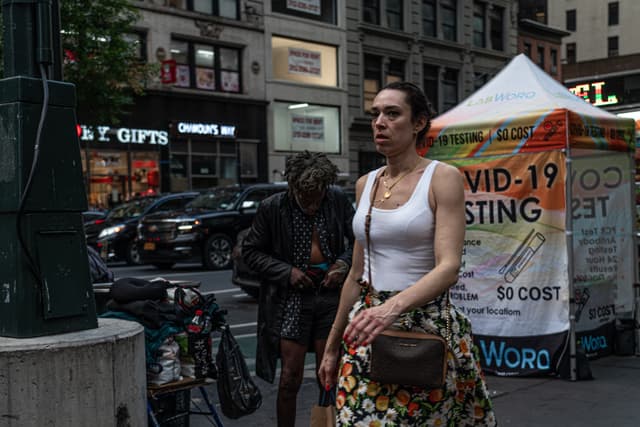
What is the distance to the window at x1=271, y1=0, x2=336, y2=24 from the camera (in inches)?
1312

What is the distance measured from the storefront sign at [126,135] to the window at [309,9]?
7895mm

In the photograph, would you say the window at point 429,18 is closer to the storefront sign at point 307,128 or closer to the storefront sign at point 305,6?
the storefront sign at point 305,6

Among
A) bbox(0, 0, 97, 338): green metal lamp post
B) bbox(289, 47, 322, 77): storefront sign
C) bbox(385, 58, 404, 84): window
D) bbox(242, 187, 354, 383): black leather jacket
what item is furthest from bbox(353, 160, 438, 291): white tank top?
bbox(385, 58, 404, 84): window

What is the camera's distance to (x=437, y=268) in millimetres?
2787

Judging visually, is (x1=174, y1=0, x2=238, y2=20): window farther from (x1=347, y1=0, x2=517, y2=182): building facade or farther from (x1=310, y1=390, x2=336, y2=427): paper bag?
(x1=310, y1=390, x2=336, y2=427): paper bag

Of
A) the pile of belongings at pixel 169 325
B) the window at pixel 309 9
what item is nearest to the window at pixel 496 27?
the window at pixel 309 9

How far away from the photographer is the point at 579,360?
6.61 meters

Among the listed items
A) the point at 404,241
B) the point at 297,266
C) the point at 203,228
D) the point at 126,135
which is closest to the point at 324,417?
the point at 404,241

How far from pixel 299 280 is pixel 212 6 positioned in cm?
2776

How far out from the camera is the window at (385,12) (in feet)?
121

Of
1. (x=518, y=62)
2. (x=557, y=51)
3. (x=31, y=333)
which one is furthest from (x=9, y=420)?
(x=557, y=51)

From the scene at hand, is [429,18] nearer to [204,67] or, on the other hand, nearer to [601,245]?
[204,67]

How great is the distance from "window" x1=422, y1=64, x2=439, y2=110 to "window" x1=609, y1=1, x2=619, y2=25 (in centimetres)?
3366

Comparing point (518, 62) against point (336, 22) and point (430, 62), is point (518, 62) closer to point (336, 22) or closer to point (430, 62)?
point (336, 22)
